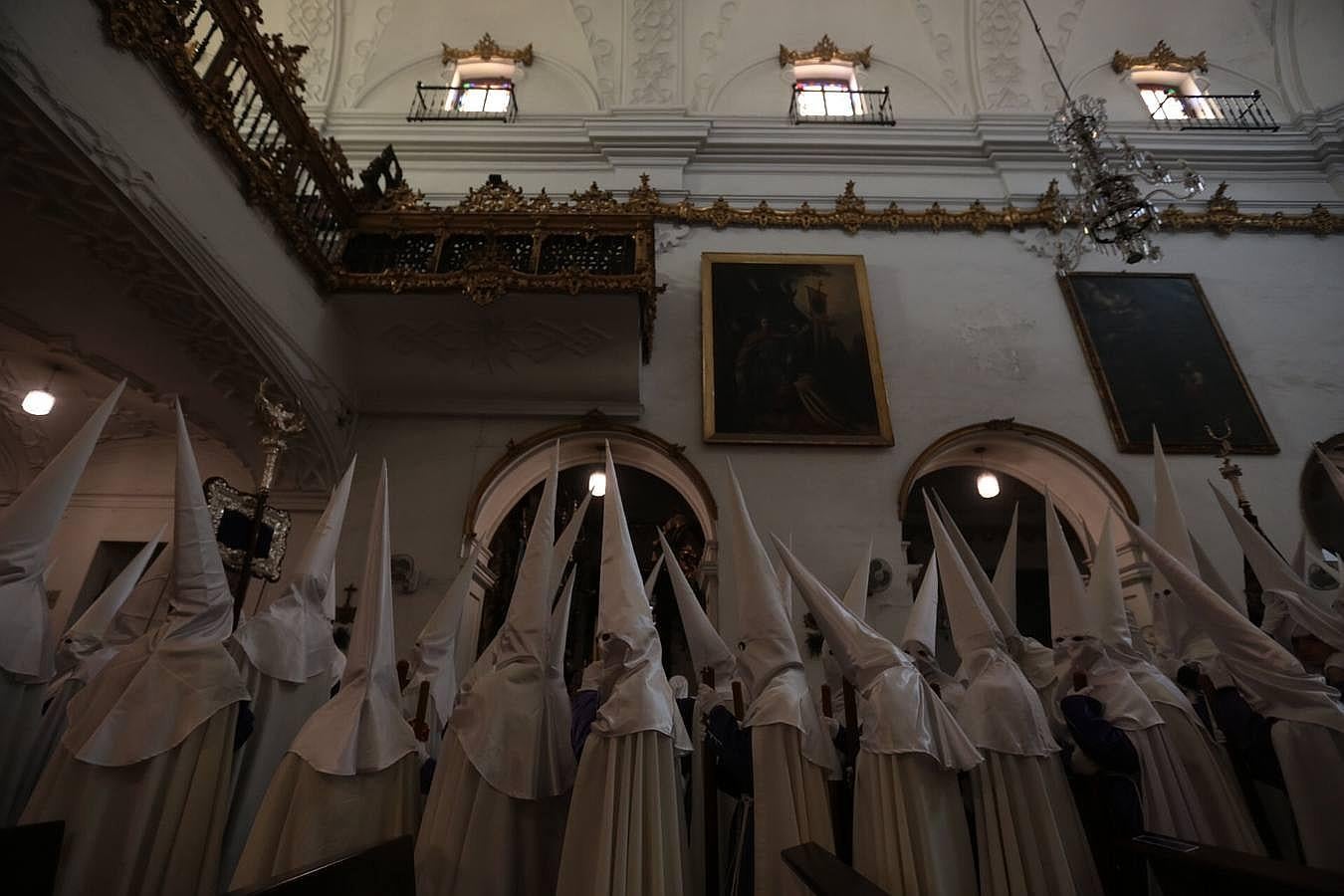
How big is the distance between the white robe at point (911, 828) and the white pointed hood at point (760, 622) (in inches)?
18.6

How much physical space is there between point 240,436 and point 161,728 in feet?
13.5

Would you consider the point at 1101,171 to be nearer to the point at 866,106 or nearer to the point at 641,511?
the point at 866,106

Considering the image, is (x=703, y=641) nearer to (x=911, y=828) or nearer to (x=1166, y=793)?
(x=911, y=828)

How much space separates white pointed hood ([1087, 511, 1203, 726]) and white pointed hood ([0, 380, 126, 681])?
457 cm

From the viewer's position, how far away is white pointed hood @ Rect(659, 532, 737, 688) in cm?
392

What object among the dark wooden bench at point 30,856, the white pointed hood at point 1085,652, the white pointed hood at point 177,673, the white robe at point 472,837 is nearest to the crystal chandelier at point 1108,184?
the white pointed hood at point 1085,652

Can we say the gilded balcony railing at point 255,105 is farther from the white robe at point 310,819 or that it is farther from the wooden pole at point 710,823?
the wooden pole at point 710,823

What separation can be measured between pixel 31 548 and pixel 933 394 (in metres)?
6.94

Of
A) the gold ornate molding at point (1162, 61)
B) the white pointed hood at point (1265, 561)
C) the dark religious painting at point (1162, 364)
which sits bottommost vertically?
the white pointed hood at point (1265, 561)

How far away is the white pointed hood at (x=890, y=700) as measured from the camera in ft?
8.18

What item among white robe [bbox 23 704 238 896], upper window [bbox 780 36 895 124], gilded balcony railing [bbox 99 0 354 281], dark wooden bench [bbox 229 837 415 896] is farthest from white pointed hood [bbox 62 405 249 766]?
upper window [bbox 780 36 895 124]

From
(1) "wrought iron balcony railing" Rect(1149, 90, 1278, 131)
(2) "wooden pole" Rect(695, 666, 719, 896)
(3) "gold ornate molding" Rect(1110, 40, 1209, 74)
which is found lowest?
(2) "wooden pole" Rect(695, 666, 719, 896)

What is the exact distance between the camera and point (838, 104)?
9477mm

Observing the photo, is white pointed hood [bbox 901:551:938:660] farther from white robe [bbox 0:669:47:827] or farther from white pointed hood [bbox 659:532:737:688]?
white robe [bbox 0:669:47:827]
